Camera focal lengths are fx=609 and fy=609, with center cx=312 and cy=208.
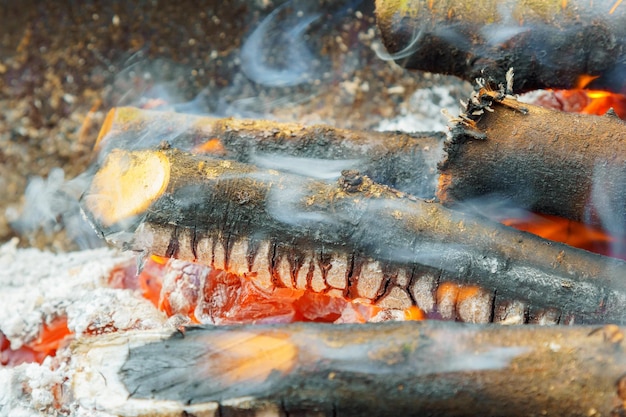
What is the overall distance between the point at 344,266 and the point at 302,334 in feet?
0.95

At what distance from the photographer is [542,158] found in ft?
3.68

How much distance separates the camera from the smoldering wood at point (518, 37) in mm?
1292

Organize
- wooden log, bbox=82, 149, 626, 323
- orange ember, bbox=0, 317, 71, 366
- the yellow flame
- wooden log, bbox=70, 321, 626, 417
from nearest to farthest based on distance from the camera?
wooden log, bbox=70, 321, 626, 417 < wooden log, bbox=82, 149, 626, 323 < the yellow flame < orange ember, bbox=0, 317, 71, 366

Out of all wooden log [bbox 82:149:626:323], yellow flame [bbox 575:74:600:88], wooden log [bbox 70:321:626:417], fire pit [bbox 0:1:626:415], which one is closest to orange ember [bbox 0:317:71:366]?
fire pit [bbox 0:1:626:415]

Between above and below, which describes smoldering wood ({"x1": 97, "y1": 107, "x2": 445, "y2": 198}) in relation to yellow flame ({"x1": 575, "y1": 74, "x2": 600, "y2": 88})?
below

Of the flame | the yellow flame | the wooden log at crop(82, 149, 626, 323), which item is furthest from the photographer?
the yellow flame

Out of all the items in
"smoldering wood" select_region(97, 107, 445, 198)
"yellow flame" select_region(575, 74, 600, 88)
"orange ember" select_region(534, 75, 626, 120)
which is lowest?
"smoldering wood" select_region(97, 107, 445, 198)

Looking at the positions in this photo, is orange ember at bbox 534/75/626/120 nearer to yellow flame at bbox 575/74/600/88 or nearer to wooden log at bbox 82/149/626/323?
yellow flame at bbox 575/74/600/88

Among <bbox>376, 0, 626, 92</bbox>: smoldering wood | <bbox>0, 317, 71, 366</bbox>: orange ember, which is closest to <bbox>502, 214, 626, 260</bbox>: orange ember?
<bbox>376, 0, 626, 92</bbox>: smoldering wood

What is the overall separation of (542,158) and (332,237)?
0.41m

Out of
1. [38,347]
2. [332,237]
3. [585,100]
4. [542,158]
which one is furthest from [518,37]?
[38,347]

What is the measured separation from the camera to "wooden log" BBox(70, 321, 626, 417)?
0.81m

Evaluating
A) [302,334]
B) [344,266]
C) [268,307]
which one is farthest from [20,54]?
[302,334]

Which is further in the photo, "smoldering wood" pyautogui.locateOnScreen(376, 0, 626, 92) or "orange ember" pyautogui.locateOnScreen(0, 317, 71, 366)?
"orange ember" pyautogui.locateOnScreen(0, 317, 71, 366)
